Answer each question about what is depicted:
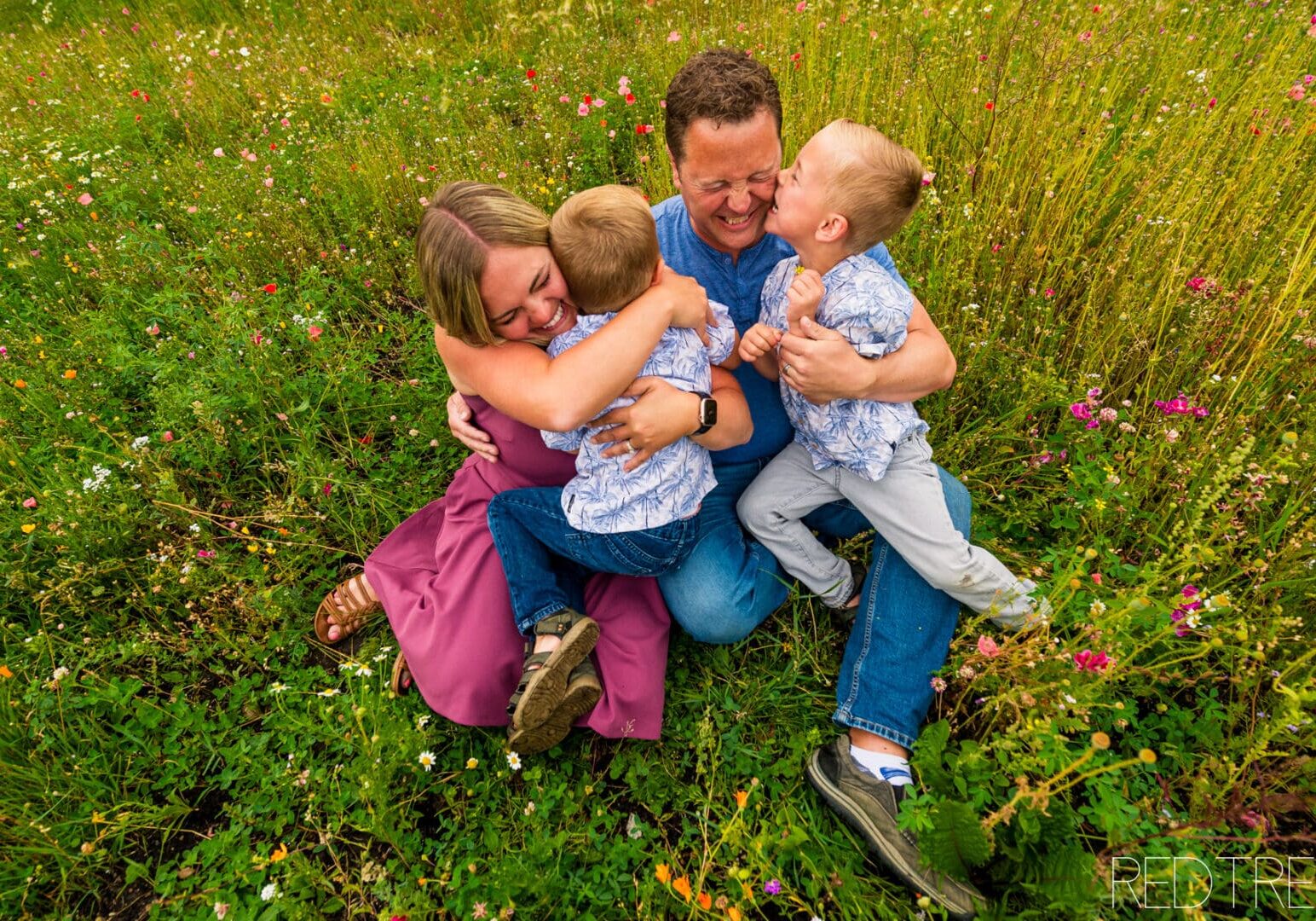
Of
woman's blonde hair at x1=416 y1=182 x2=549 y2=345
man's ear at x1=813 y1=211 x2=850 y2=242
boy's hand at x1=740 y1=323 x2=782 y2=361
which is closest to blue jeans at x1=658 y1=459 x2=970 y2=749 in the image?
boy's hand at x1=740 y1=323 x2=782 y2=361

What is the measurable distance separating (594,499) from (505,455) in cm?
52

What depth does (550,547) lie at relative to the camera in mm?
2344

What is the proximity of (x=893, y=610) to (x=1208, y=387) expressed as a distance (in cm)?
158

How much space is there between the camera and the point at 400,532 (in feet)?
8.76

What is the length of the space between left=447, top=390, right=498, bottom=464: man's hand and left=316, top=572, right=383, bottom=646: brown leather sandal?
2.25 feet

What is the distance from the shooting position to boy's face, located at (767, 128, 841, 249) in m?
2.00

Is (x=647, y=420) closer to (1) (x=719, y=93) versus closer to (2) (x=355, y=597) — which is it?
(1) (x=719, y=93)

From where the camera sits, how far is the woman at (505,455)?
6.19 feet

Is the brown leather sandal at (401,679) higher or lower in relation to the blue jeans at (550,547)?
lower

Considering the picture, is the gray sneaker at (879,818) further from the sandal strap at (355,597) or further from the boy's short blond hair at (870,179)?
the sandal strap at (355,597)

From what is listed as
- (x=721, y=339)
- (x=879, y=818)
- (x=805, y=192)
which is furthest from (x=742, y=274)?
(x=879, y=818)

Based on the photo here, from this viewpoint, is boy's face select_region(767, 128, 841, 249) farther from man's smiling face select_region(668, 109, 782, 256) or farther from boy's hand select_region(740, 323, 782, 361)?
boy's hand select_region(740, 323, 782, 361)

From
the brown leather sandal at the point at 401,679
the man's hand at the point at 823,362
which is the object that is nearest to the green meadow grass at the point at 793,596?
the brown leather sandal at the point at 401,679

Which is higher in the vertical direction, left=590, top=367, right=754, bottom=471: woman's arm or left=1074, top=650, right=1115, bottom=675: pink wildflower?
left=590, top=367, right=754, bottom=471: woman's arm
